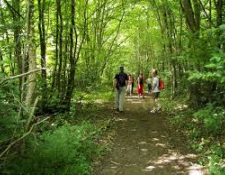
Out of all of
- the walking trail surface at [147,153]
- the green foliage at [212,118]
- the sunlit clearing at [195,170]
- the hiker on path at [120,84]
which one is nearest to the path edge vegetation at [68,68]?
the green foliage at [212,118]

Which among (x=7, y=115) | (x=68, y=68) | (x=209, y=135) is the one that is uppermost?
(x=68, y=68)

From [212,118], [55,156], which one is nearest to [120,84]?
[212,118]

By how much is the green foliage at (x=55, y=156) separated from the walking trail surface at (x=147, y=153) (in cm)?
44

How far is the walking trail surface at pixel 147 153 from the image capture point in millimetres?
7085

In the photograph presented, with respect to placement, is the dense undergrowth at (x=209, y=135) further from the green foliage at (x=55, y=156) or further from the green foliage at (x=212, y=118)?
the green foliage at (x=55, y=156)

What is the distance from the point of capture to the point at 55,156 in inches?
260

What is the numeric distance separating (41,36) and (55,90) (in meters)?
2.14

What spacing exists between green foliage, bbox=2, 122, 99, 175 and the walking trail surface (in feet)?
1.45

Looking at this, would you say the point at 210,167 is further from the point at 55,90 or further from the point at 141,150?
the point at 55,90

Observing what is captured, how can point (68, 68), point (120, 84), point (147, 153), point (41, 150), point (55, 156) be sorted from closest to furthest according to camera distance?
point (41, 150)
point (55, 156)
point (147, 153)
point (68, 68)
point (120, 84)

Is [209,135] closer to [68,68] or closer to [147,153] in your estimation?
[147,153]

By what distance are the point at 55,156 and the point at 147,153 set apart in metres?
2.64

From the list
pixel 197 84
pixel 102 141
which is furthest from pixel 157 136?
pixel 197 84

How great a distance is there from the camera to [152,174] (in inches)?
270
